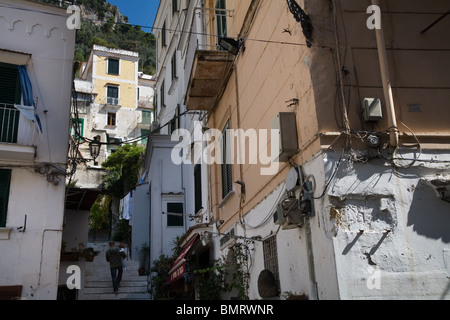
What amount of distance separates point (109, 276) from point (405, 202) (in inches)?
519

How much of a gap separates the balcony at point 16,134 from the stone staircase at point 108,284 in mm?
5969

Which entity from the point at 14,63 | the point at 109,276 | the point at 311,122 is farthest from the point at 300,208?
the point at 109,276

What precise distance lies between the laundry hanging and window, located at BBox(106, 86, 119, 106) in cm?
3114

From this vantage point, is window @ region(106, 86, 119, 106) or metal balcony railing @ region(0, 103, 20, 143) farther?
window @ region(106, 86, 119, 106)

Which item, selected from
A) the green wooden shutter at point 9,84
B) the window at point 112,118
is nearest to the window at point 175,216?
the green wooden shutter at point 9,84

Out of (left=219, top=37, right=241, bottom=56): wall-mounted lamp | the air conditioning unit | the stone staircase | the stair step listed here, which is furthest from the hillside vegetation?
the air conditioning unit

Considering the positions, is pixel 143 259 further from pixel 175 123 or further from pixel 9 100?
pixel 9 100

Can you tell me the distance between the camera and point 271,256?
24.4ft

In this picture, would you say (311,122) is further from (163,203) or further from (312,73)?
(163,203)

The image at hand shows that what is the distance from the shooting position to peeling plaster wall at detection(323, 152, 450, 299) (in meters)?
5.06

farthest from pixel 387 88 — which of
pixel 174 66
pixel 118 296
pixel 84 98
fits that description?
pixel 84 98

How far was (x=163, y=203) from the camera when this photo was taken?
58.5ft

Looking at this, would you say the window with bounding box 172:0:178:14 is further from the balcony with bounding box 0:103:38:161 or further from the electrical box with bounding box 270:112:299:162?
the electrical box with bounding box 270:112:299:162
